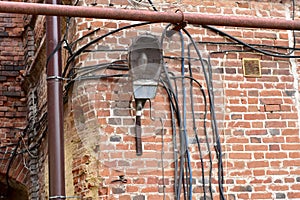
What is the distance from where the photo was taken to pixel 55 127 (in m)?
4.60

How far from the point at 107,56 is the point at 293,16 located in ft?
5.53

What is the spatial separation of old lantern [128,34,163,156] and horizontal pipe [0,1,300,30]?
2.44 feet

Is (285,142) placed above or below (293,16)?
below

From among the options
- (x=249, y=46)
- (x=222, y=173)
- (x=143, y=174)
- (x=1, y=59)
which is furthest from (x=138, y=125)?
(x=1, y=59)

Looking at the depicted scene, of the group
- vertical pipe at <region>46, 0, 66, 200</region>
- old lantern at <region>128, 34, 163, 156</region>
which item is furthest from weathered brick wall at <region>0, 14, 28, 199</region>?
old lantern at <region>128, 34, 163, 156</region>

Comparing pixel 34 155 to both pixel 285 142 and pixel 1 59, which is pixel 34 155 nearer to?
pixel 1 59

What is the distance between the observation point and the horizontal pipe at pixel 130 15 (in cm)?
343

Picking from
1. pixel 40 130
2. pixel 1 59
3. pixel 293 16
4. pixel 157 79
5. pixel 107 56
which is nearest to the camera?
pixel 157 79

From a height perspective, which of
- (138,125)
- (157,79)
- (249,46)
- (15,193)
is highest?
(249,46)

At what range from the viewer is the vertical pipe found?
450cm

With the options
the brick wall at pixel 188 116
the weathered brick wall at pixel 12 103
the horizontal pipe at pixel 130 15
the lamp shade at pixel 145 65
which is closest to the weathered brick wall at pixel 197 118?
the brick wall at pixel 188 116

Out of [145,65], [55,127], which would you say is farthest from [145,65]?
[55,127]

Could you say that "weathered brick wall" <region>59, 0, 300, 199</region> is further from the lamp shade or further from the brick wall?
the lamp shade

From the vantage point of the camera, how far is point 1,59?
721cm
